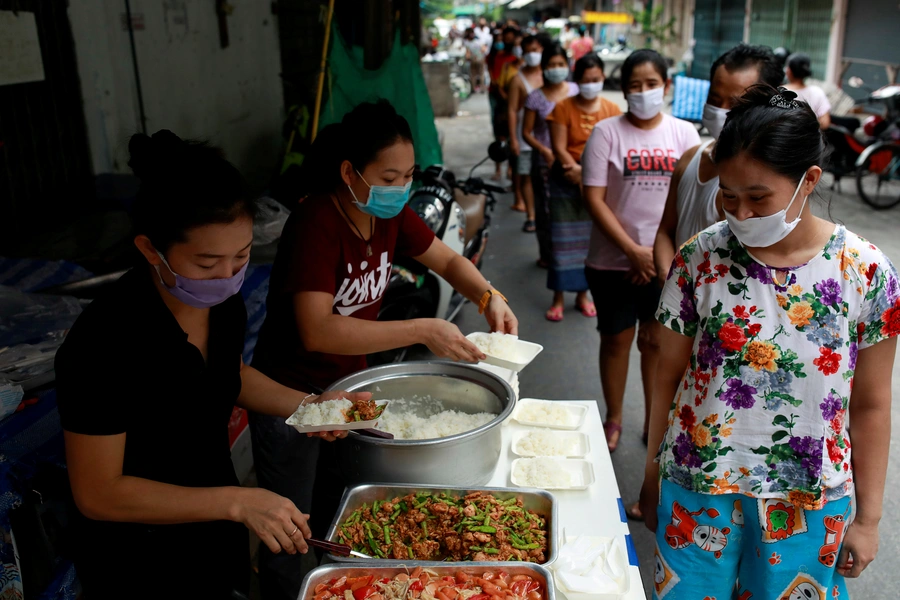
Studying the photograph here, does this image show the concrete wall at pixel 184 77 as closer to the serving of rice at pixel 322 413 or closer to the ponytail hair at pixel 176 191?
the ponytail hair at pixel 176 191

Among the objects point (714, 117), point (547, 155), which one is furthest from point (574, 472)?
point (547, 155)

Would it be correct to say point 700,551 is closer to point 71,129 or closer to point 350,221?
point 350,221

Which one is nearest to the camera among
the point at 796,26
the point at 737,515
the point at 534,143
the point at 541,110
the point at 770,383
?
the point at 770,383

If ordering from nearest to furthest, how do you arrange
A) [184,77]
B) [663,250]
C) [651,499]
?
[651,499] → [663,250] → [184,77]

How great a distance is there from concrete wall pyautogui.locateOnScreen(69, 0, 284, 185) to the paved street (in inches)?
94.6

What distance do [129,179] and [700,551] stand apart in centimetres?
366

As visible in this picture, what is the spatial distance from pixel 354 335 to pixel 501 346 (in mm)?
527

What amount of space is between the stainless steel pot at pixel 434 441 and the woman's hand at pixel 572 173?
9.94ft

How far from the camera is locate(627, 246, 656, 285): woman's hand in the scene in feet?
11.2

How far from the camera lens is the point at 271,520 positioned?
5.25 feet

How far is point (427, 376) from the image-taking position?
2.30 metres

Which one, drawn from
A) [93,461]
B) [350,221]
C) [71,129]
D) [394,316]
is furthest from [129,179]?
[93,461]

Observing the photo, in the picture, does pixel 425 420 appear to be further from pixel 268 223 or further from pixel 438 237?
pixel 438 237

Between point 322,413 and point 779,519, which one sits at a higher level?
point 322,413
